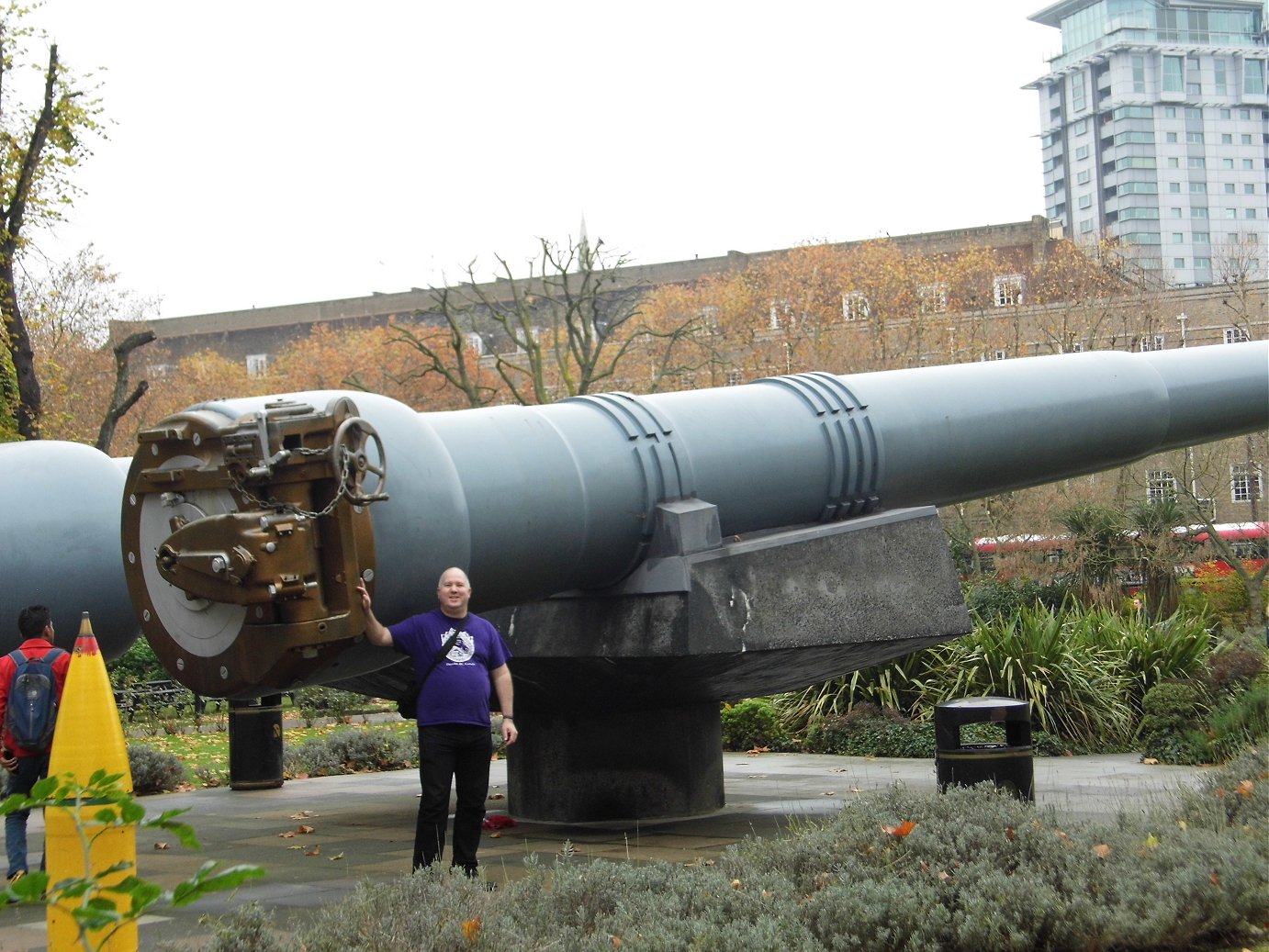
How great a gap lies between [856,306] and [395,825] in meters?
34.6

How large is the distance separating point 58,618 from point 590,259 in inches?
1347

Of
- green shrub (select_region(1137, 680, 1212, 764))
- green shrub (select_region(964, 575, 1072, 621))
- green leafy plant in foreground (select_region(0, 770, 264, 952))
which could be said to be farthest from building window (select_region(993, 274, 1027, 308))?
green leafy plant in foreground (select_region(0, 770, 264, 952))

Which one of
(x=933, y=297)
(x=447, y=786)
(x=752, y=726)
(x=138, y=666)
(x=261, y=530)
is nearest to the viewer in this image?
(x=261, y=530)

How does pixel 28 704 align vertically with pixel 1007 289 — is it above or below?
below

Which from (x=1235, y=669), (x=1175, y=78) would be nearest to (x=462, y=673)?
(x=1235, y=669)

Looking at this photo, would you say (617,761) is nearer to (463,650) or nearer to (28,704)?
(463,650)

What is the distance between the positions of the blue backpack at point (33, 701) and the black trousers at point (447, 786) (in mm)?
1727

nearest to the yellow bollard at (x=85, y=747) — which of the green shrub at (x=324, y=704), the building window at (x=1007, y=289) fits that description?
the green shrub at (x=324, y=704)

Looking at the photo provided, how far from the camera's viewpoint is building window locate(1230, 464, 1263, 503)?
33812mm

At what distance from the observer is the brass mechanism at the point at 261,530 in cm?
483

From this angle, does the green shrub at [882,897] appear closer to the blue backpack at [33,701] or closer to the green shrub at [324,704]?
the blue backpack at [33,701]

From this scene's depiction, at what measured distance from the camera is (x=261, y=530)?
4758 millimetres

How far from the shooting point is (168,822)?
2.53 metres

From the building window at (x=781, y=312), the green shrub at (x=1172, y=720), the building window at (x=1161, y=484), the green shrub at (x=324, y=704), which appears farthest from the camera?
the building window at (x=781, y=312)
